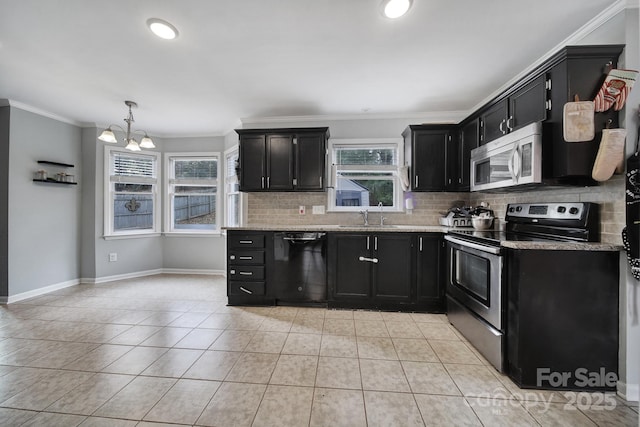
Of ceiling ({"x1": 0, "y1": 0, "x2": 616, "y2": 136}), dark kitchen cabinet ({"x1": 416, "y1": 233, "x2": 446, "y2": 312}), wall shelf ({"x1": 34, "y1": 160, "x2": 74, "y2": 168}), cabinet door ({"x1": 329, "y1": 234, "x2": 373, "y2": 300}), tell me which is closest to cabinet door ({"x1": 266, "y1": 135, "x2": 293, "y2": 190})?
ceiling ({"x1": 0, "y1": 0, "x2": 616, "y2": 136})

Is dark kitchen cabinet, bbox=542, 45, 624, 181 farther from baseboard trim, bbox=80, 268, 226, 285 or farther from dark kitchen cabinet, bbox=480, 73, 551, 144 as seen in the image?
baseboard trim, bbox=80, 268, 226, 285

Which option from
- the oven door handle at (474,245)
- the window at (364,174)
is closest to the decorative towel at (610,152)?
the oven door handle at (474,245)

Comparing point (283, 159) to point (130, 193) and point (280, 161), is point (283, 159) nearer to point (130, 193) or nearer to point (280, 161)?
point (280, 161)

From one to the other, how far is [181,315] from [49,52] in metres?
2.77

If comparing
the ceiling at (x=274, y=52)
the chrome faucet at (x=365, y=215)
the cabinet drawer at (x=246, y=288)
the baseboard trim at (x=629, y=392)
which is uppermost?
the ceiling at (x=274, y=52)

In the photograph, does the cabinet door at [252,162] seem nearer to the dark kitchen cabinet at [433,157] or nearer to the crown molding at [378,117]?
the crown molding at [378,117]

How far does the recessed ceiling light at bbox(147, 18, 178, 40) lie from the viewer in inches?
70.9

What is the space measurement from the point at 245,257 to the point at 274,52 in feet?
7.34

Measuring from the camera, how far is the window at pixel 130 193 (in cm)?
415

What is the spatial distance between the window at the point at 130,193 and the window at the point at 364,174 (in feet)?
11.0

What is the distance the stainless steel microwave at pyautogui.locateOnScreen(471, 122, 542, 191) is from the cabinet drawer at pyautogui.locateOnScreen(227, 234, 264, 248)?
2.55 metres

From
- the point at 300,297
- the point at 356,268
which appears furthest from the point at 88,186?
the point at 356,268

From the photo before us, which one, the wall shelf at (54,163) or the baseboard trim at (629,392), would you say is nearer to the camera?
the baseboard trim at (629,392)

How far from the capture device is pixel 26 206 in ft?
11.0
